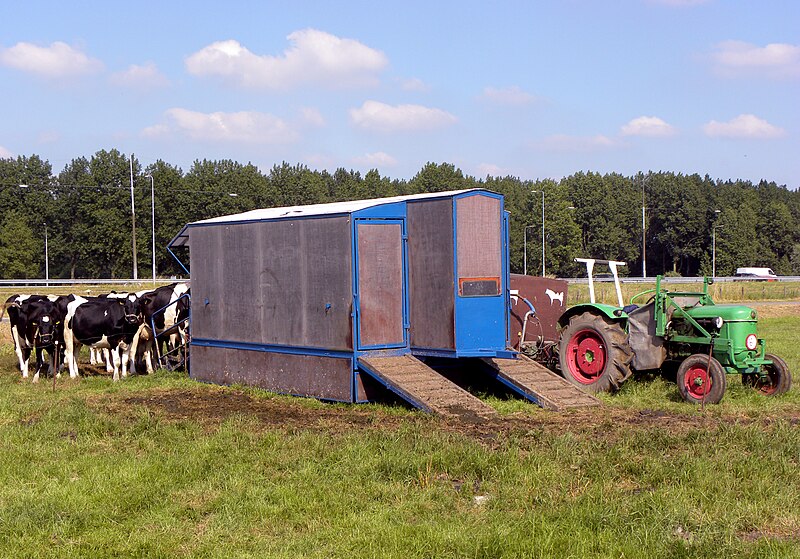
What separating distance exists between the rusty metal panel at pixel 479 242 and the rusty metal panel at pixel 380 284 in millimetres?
1178

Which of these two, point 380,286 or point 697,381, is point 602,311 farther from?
point 380,286

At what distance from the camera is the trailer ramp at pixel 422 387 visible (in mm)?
12723

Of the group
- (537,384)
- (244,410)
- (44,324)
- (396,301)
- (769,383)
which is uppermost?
(396,301)

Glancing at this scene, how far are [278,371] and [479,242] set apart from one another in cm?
441

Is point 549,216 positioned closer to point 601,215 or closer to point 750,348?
point 601,215

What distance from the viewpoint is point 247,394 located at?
637 inches

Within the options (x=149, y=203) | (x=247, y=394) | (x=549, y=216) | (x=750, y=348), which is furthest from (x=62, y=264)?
(x=750, y=348)

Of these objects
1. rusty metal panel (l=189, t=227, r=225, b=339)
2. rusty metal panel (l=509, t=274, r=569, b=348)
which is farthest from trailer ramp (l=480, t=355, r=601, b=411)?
rusty metal panel (l=189, t=227, r=225, b=339)

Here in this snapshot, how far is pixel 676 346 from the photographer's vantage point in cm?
1526

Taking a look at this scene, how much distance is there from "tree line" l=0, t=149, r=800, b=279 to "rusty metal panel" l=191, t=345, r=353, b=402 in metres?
48.0

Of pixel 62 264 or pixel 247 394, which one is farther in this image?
pixel 62 264

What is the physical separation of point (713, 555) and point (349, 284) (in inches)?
345

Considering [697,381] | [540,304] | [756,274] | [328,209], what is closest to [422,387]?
[328,209]

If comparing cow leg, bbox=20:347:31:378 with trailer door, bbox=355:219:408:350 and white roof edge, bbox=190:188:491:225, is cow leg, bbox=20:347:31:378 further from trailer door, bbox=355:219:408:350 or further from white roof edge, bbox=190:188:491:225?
trailer door, bbox=355:219:408:350
